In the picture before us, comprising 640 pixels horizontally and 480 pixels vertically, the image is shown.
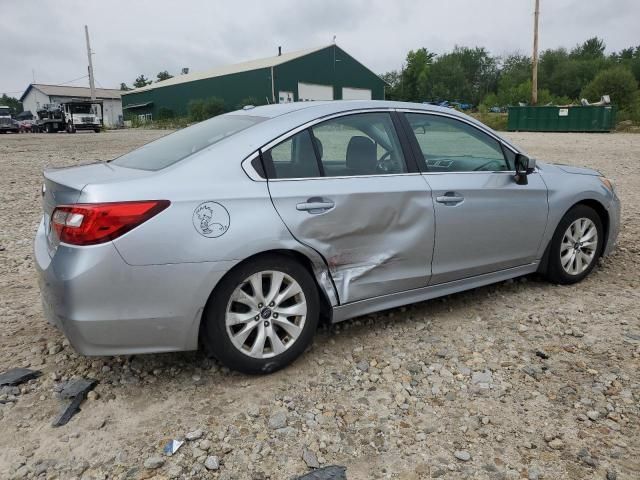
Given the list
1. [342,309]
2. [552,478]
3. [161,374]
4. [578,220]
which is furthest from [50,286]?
[578,220]

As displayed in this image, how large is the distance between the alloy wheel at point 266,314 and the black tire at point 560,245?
2.38m

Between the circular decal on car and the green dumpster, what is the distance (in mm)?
30970

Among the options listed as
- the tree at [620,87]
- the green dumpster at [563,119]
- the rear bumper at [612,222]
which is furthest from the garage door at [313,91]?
the rear bumper at [612,222]

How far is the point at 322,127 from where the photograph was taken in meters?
3.45

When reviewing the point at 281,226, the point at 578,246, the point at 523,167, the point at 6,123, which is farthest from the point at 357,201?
the point at 6,123

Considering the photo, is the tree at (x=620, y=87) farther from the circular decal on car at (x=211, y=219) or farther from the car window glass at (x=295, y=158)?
the circular decal on car at (x=211, y=219)

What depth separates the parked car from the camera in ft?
8.99

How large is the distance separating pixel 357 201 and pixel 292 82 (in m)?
47.4

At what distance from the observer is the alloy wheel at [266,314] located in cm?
300

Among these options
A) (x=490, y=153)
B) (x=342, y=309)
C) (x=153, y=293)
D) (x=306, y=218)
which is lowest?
(x=342, y=309)

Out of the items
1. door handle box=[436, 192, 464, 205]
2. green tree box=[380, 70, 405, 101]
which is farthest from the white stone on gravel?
green tree box=[380, 70, 405, 101]

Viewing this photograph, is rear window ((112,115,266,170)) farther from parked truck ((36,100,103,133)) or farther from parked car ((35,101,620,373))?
parked truck ((36,100,103,133))

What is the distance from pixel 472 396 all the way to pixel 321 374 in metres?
0.87

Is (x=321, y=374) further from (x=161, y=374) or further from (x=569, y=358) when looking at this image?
(x=569, y=358)
